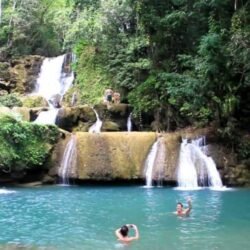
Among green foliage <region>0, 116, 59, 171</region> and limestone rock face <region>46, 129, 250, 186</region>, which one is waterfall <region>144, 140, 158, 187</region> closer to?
limestone rock face <region>46, 129, 250, 186</region>

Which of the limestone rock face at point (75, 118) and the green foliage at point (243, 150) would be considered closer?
the green foliage at point (243, 150)

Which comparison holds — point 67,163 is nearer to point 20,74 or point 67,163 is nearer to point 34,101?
point 34,101

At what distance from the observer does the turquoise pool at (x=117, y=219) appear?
11734 millimetres

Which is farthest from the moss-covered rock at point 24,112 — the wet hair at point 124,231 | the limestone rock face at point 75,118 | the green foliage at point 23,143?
the wet hair at point 124,231

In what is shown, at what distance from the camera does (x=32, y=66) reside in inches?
1374

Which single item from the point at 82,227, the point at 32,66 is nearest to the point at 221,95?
the point at 82,227

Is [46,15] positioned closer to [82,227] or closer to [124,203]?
[124,203]

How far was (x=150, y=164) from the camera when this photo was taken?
2261 cm

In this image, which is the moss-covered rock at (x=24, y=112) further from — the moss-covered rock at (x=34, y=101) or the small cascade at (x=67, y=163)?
the small cascade at (x=67, y=163)

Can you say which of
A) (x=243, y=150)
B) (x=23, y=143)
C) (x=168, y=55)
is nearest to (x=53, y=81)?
(x=168, y=55)

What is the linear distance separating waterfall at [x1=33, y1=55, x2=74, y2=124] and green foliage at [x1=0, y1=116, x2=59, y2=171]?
7.57 m

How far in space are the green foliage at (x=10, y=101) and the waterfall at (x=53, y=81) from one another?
1916mm

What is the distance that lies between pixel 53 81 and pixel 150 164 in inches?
520

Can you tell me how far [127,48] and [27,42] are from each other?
41.7 ft
